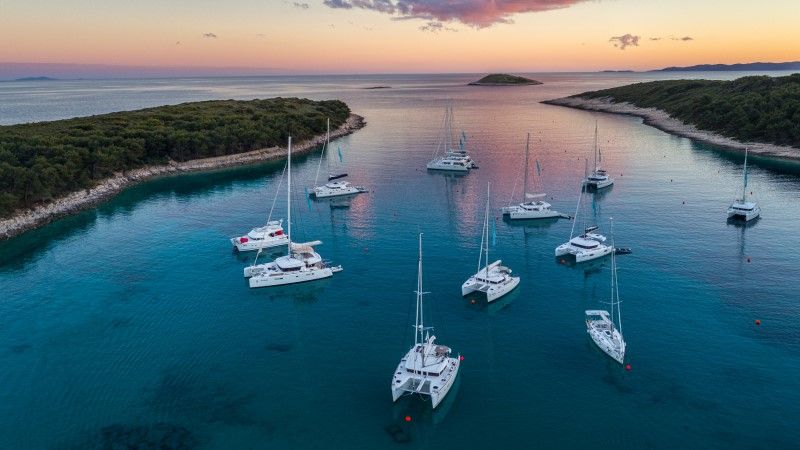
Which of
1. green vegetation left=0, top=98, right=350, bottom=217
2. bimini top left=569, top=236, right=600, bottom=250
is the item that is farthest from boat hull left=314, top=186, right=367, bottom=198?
bimini top left=569, top=236, right=600, bottom=250

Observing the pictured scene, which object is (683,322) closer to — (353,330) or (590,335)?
(590,335)

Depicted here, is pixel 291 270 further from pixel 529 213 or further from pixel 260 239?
pixel 529 213

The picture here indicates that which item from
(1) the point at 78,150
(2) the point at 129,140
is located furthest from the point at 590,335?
(2) the point at 129,140

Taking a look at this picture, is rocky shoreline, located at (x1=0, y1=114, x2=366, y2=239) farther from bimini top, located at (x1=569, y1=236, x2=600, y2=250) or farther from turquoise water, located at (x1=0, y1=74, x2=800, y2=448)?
bimini top, located at (x1=569, y1=236, x2=600, y2=250)

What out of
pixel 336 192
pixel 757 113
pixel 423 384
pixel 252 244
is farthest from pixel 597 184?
pixel 757 113

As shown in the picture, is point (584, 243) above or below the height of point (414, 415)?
above

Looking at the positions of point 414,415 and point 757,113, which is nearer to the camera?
point 414,415
